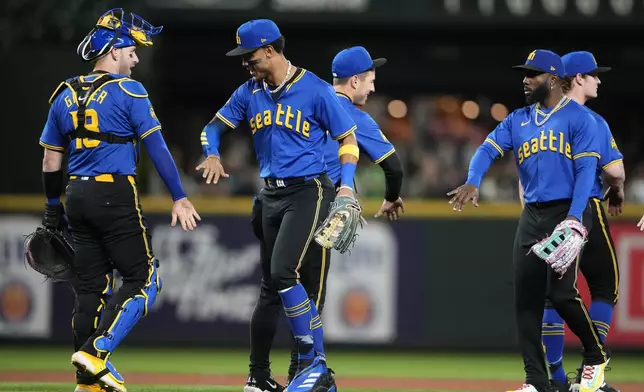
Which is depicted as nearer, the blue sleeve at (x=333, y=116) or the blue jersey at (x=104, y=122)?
the blue jersey at (x=104, y=122)

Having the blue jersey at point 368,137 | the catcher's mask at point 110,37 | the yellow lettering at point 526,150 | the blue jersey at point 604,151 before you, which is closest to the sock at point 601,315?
the blue jersey at point 604,151

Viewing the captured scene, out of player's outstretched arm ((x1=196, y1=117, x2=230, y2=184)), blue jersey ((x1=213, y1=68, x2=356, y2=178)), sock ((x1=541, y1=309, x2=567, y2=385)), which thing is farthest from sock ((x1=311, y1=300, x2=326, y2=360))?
sock ((x1=541, y1=309, x2=567, y2=385))

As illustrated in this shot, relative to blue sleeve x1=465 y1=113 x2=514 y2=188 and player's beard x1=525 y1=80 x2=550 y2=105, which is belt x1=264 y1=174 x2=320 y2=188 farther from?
player's beard x1=525 y1=80 x2=550 y2=105

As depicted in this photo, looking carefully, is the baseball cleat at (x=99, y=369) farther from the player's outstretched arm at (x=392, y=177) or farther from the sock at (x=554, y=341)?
the sock at (x=554, y=341)

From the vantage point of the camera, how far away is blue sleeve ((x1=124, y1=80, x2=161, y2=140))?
6699 millimetres

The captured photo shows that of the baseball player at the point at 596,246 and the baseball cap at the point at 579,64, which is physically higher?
the baseball cap at the point at 579,64

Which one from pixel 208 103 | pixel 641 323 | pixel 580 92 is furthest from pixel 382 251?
pixel 208 103

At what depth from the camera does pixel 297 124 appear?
6.96 m

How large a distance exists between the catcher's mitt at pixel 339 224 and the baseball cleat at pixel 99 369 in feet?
4.52

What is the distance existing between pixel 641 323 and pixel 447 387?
3.54m

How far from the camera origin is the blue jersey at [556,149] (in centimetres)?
706

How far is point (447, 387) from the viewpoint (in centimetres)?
873

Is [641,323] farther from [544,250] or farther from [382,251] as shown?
[544,250]

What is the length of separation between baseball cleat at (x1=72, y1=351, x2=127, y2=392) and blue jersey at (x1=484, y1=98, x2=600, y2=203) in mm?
2724
